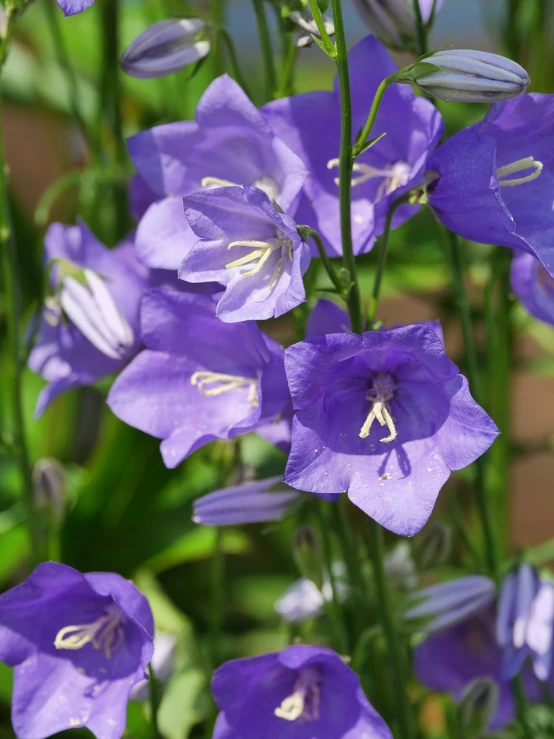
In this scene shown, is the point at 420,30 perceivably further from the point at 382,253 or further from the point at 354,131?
the point at 382,253

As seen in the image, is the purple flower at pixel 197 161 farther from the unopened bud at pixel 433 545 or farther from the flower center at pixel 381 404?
the unopened bud at pixel 433 545

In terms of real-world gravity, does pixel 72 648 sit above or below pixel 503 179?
below

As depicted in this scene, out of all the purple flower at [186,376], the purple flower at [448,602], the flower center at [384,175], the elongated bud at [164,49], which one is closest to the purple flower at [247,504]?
the purple flower at [186,376]

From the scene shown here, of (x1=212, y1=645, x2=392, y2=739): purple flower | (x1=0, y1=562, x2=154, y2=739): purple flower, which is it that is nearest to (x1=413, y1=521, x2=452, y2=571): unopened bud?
(x1=212, y1=645, x2=392, y2=739): purple flower

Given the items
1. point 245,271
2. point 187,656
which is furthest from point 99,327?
point 187,656

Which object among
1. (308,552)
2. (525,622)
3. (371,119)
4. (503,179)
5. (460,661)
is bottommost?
(460,661)

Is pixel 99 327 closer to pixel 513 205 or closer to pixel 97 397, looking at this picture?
pixel 513 205

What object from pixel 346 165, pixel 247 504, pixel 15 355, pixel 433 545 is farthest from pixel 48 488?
pixel 346 165
